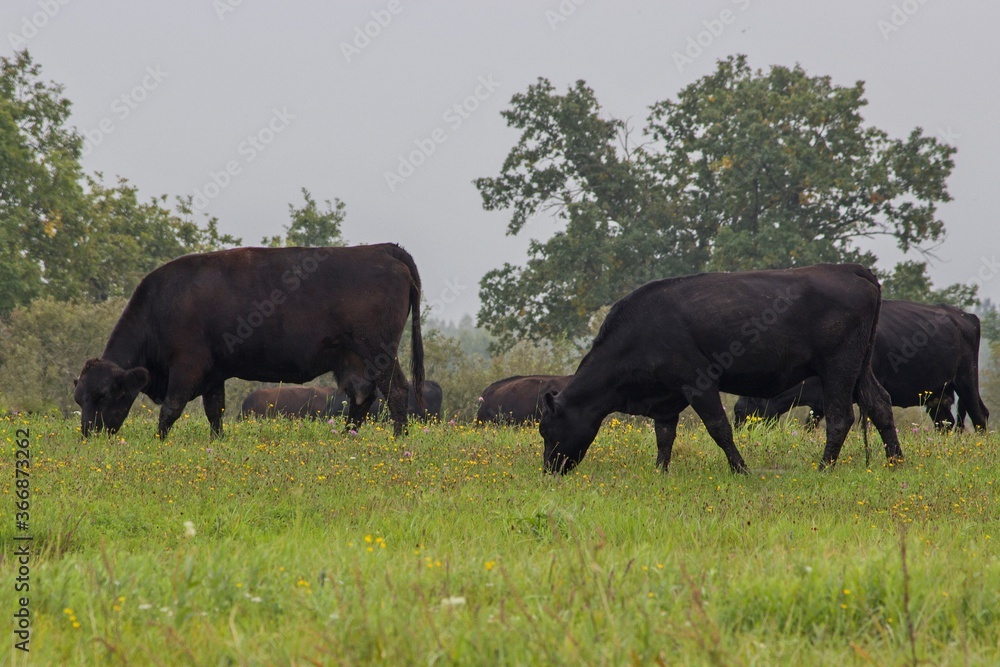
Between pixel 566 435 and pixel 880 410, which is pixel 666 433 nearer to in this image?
pixel 566 435

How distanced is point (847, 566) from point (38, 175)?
34.4 meters

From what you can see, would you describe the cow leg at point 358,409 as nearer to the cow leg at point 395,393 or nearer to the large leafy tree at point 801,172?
the cow leg at point 395,393

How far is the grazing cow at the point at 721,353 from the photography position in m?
9.85

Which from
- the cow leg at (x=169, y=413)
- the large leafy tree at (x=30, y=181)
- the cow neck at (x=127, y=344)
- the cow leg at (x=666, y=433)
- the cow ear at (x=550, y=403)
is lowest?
the cow leg at (x=169, y=413)

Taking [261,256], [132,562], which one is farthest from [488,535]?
[261,256]

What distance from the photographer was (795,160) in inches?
1325

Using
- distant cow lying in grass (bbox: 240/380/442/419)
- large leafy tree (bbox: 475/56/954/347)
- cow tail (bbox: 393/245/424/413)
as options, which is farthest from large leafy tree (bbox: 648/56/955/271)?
cow tail (bbox: 393/245/424/413)

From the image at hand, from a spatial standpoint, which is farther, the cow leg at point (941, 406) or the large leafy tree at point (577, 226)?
the large leafy tree at point (577, 226)

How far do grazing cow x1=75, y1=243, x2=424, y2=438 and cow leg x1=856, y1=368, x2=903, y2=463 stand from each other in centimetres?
539

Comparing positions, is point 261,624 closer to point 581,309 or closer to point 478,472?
point 478,472

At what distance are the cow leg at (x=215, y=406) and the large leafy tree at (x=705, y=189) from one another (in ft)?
75.3

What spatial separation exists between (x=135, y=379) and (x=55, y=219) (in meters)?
25.9

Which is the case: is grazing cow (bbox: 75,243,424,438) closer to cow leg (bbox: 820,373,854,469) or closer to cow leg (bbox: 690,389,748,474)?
cow leg (bbox: 690,389,748,474)

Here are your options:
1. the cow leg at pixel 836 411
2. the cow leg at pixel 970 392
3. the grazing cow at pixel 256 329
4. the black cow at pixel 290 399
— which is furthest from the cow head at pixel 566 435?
the black cow at pixel 290 399
